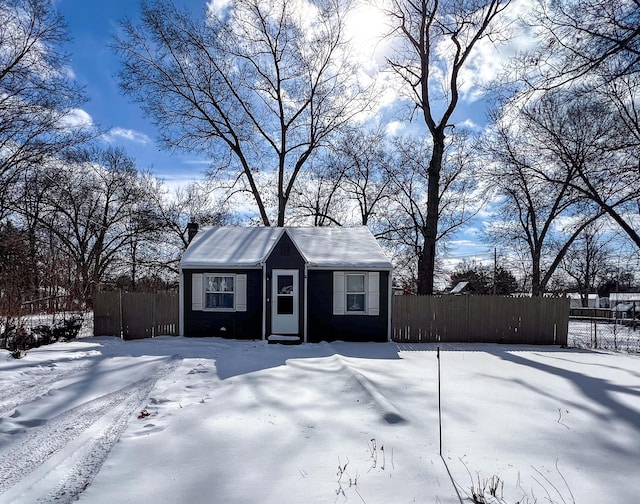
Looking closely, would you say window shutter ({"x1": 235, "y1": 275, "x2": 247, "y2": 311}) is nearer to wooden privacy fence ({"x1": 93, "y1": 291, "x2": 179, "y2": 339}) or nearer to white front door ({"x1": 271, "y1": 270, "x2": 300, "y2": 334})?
white front door ({"x1": 271, "y1": 270, "x2": 300, "y2": 334})

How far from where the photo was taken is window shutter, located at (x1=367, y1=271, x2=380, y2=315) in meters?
13.2

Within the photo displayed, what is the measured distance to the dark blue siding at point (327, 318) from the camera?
516 inches

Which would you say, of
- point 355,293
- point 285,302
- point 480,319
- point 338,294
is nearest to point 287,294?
point 285,302

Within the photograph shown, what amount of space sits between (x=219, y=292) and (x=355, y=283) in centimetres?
456

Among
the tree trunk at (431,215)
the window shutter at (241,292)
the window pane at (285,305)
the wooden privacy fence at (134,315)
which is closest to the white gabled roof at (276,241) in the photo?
the window shutter at (241,292)

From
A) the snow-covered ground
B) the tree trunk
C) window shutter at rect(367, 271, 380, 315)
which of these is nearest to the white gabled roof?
window shutter at rect(367, 271, 380, 315)

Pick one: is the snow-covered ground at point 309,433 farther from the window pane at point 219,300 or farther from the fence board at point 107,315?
the fence board at point 107,315

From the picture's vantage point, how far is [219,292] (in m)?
13.4

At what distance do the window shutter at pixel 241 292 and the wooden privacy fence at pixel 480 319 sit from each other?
5.19 m

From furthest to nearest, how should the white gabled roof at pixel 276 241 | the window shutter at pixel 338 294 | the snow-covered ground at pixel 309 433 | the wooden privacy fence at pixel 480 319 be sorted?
the wooden privacy fence at pixel 480 319 < the window shutter at pixel 338 294 < the white gabled roof at pixel 276 241 < the snow-covered ground at pixel 309 433

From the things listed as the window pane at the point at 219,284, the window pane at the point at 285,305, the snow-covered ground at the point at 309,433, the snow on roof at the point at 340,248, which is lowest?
the snow-covered ground at the point at 309,433

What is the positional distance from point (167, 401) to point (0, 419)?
1.87 metres

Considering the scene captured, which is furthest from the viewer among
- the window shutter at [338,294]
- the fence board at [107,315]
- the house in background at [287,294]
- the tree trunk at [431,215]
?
the tree trunk at [431,215]

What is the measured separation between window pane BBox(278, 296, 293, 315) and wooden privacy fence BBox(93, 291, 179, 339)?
400 cm
